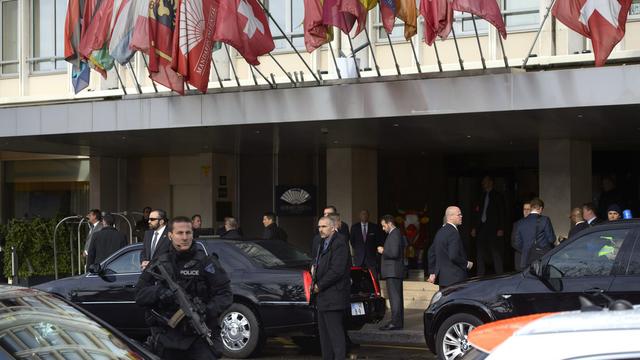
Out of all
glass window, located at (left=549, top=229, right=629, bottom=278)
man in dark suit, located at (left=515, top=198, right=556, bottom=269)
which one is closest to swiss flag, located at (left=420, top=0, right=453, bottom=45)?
man in dark suit, located at (left=515, top=198, right=556, bottom=269)

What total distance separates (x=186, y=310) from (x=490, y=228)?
12917 millimetres

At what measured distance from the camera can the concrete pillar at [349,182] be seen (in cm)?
2130

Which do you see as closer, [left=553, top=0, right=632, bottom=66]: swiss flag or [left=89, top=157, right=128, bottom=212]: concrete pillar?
[left=553, top=0, right=632, bottom=66]: swiss flag

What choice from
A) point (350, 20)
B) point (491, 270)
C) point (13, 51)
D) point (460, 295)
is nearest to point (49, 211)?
point (13, 51)

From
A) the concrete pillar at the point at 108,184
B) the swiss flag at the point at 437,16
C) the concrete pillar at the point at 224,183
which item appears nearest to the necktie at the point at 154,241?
the swiss flag at the point at 437,16

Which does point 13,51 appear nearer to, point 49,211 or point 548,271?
point 49,211

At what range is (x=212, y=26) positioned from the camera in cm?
1620

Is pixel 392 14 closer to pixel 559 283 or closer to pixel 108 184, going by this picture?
pixel 559 283

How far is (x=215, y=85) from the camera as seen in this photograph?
18.4 meters

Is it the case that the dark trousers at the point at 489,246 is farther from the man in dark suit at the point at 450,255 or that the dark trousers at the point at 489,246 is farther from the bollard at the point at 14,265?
the bollard at the point at 14,265

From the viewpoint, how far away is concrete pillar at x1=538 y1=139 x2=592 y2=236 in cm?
1855

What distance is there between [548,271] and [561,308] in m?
0.43

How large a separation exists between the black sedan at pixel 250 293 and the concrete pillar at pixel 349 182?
8292 mm

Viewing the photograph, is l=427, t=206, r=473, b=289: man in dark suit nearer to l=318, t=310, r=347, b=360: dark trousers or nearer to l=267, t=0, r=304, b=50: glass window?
l=318, t=310, r=347, b=360: dark trousers
